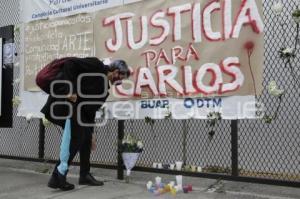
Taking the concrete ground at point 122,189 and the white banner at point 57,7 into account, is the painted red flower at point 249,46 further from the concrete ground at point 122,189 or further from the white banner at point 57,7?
the white banner at point 57,7

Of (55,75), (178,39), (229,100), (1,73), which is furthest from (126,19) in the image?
(1,73)

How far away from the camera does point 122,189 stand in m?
6.17

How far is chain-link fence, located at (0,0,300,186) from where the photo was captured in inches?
250

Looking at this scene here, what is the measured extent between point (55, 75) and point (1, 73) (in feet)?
9.15

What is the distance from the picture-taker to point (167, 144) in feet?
25.1

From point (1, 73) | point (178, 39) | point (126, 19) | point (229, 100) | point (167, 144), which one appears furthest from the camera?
point (1, 73)

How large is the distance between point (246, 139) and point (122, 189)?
6.05ft

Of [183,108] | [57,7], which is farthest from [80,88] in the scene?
[57,7]

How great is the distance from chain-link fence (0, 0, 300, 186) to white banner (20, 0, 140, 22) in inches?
19.5

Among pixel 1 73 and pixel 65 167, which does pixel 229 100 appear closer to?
pixel 65 167

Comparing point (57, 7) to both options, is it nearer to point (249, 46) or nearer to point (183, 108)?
point (183, 108)

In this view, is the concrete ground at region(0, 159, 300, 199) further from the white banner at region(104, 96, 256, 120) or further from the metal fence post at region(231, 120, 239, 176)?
the white banner at region(104, 96, 256, 120)

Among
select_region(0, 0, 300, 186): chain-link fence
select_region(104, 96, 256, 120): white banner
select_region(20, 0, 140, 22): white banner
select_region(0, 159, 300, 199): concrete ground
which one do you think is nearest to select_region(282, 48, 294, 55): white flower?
select_region(0, 0, 300, 186): chain-link fence

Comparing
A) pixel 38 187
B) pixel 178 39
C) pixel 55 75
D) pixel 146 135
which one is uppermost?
pixel 178 39
